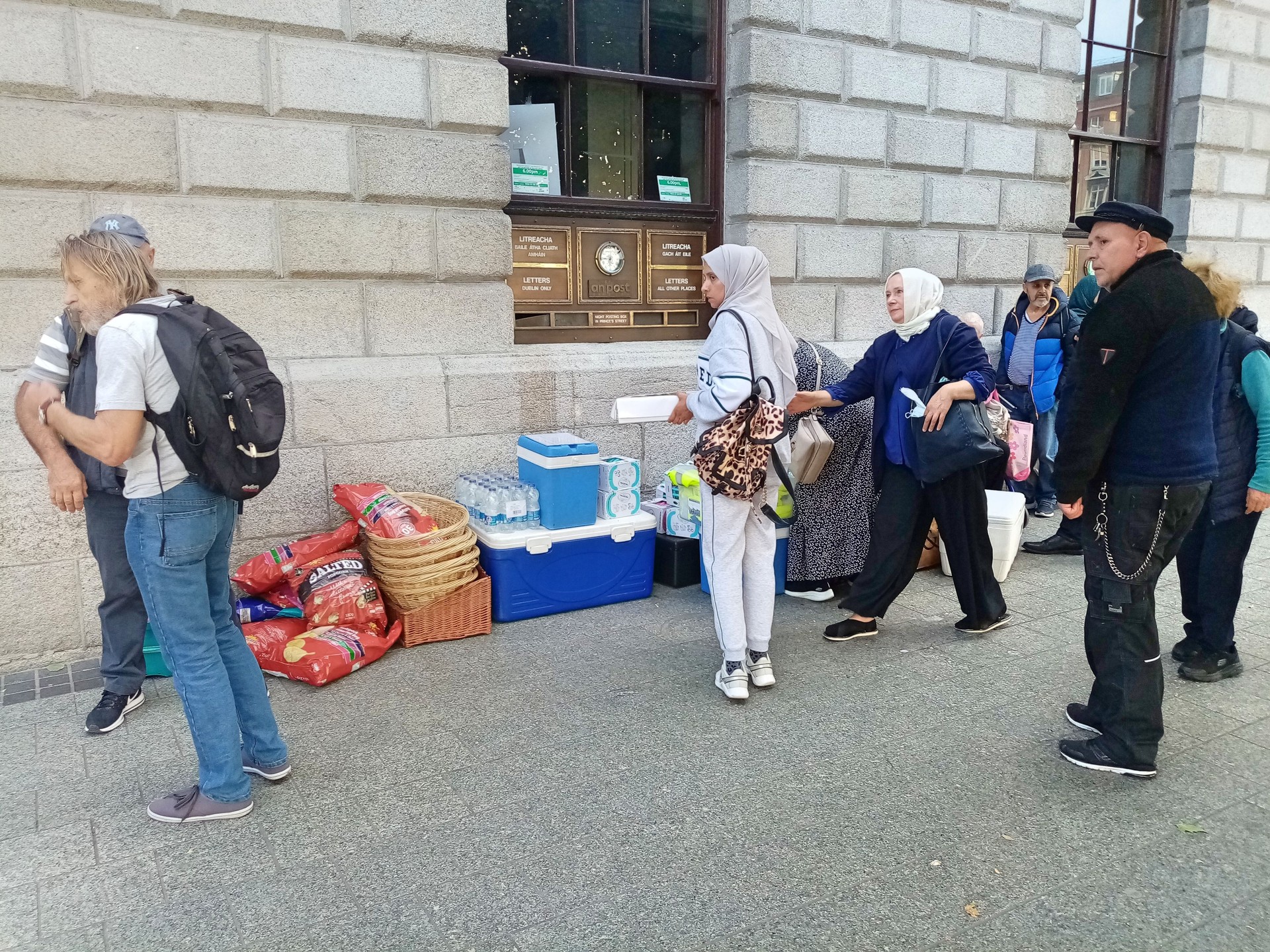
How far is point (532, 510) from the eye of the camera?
5363mm

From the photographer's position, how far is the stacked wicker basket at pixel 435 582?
4820mm

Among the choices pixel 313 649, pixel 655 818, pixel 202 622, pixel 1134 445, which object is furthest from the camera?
pixel 313 649

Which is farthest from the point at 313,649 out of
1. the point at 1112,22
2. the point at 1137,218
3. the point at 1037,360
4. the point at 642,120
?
the point at 1112,22

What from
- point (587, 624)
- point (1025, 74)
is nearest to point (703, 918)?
point (587, 624)

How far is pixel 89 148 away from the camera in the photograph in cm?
477

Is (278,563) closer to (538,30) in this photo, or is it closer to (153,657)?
(153,657)

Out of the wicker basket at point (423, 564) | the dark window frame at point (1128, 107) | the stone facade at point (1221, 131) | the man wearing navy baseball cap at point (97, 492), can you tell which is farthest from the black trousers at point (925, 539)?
the stone facade at point (1221, 131)

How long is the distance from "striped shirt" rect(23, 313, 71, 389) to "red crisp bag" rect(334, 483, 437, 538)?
5.46 ft

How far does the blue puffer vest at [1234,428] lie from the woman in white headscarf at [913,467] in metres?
0.98

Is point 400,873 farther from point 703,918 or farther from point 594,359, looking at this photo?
point 594,359

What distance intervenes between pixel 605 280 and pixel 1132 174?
632 centimetres

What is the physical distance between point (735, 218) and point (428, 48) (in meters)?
2.46

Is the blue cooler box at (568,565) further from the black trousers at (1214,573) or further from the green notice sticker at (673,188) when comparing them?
the black trousers at (1214,573)

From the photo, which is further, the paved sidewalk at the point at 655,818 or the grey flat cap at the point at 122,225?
the grey flat cap at the point at 122,225
